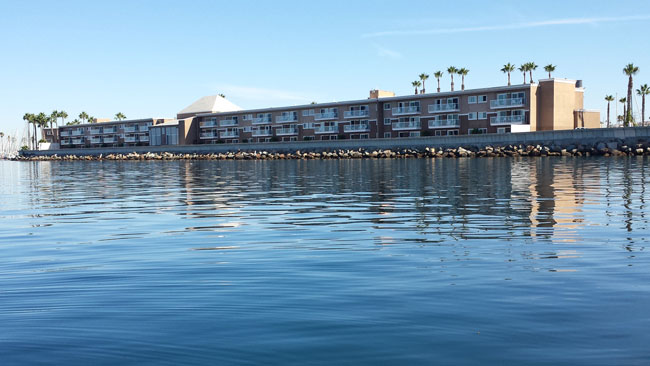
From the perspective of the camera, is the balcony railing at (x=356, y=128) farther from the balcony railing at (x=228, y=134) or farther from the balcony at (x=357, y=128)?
the balcony railing at (x=228, y=134)

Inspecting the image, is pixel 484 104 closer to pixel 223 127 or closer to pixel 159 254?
pixel 223 127

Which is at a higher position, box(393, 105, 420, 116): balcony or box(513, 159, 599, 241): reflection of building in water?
box(393, 105, 420, 116): balcony

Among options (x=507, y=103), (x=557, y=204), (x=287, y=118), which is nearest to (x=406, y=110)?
(x=507, y=103)

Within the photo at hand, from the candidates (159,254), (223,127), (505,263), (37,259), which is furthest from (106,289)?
(223,127)

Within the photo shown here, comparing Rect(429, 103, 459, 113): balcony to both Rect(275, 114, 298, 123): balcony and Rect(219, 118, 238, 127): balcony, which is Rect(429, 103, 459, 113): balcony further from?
Rect(219, 118, 238, 127): balcony

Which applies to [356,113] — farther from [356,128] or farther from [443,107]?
[443,107]

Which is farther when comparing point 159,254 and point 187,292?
point 159,254

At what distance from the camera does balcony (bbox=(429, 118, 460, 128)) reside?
98.4m

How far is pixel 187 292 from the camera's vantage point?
9016 mm

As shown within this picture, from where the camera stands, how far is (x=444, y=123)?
9912cm

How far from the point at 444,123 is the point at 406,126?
7507 millimetres

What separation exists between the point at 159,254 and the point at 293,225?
516cm

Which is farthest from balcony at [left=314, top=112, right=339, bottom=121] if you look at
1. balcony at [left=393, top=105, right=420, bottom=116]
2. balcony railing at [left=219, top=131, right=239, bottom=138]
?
balcony railing at [left=219, top=131, right=239, bottom=138]

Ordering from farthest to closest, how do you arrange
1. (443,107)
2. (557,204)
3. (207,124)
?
(207,124) → (443,107) → (557,204)
